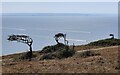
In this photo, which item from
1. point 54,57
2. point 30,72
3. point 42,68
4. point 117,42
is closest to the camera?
point 30,72

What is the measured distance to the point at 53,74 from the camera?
15.5 meters

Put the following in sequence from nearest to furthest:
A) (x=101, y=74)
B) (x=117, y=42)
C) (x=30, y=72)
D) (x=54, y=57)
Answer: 1. (x=101, y=74)
2. (x=30, y=72)
3. (x=54, y=57)
4. (x=117, y=42)

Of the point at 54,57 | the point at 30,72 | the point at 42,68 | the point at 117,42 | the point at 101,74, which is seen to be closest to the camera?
the point at 101,74

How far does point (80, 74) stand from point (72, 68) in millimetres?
1869

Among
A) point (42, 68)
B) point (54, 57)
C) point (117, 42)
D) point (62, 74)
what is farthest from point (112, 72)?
point (117, 42)

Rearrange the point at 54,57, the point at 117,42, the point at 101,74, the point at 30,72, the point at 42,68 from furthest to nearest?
the point at 117,42
the point at 54,57
the point at 42,68
the point at 30,72
the point at 101,74

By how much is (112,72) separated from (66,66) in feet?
10.1

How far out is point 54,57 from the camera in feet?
82.3

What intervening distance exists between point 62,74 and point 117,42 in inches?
1091

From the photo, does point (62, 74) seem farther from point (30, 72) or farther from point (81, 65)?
point (81, 65)

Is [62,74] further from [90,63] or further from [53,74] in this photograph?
[90,63]

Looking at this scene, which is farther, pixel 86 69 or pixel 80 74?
pixel 86 69

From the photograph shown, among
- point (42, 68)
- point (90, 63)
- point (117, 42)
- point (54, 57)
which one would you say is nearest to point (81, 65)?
point (90, 63)

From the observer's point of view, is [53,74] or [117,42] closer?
[53,74]
